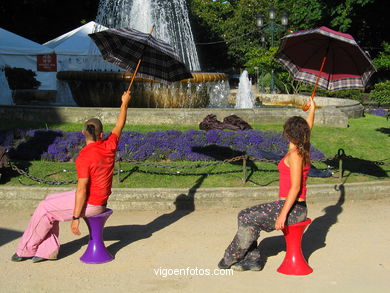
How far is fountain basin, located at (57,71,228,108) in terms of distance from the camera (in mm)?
13703

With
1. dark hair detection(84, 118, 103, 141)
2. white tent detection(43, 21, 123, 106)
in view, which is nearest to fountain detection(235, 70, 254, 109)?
white tent detection(43, 21, 123, 106)

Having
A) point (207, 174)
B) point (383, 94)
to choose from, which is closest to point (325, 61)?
point (207, 174)

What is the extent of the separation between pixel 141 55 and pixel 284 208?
275cm

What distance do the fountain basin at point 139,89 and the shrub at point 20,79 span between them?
10074mm

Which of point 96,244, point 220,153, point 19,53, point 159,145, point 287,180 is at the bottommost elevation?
point 96,244

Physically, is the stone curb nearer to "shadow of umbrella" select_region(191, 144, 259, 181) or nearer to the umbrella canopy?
"shadow of umbrella" select_region(191, 144, 259, 181)

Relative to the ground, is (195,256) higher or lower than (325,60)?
lower

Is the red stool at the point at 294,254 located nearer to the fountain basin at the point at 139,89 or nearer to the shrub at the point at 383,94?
the shrub at the point at 383,94

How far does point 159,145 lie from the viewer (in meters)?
10.2

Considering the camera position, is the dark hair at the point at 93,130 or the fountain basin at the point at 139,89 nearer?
the dark hair at the point at 93,130

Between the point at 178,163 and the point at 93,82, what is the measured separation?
5013 mm

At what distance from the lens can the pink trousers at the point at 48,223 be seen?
5660 mm

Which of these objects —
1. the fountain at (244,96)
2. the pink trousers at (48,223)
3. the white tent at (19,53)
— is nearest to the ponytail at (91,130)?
the pink trousers at (48,223)

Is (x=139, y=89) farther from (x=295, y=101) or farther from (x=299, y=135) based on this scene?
(x=299, y=135)
